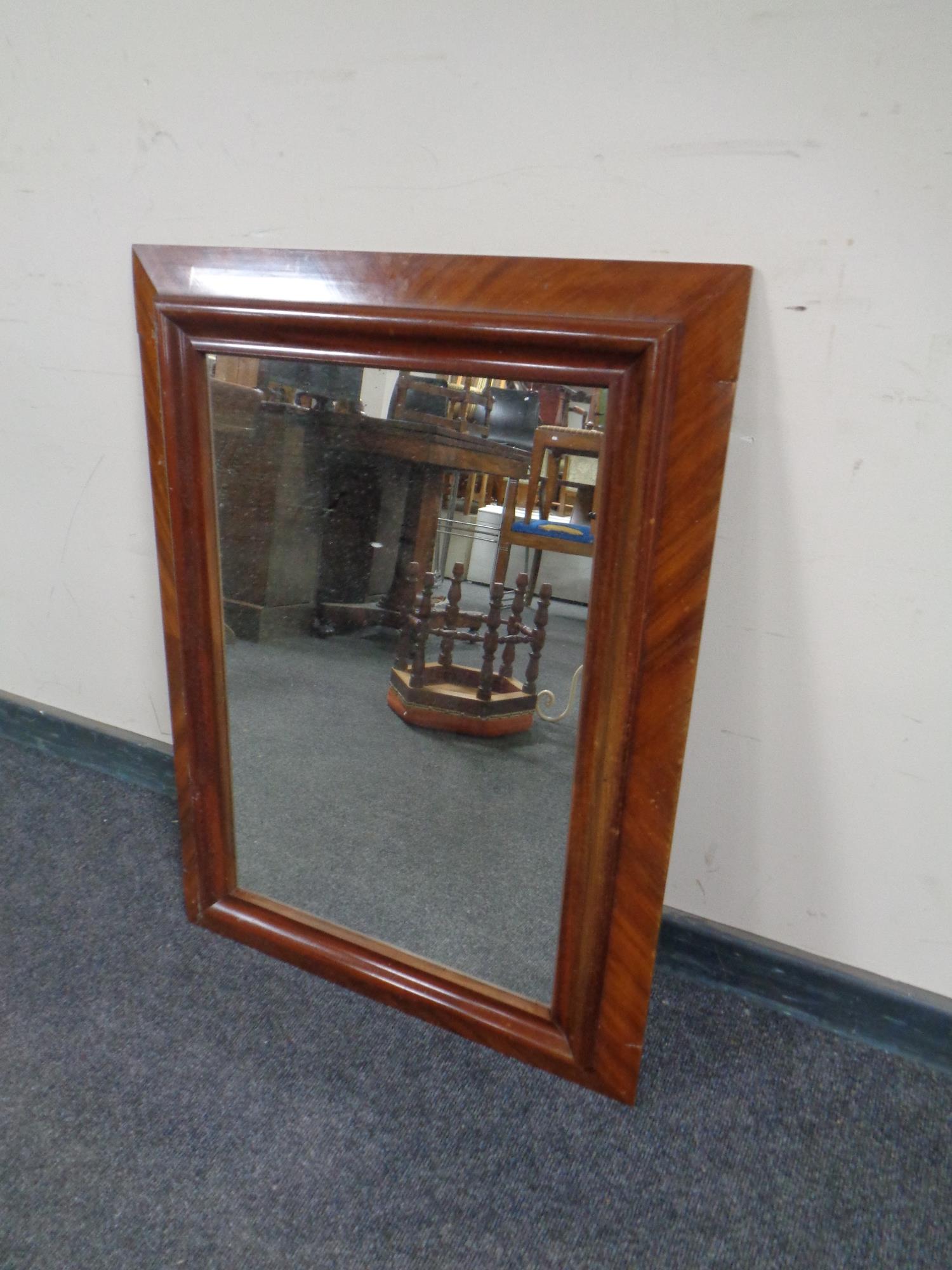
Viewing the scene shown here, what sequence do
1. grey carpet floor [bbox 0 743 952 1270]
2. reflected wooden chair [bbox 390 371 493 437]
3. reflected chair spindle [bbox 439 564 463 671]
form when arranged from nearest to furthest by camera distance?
1. grey carpet floor [bbox 0 743 952 1270]
2. reflected wooden chair [bbox 390 371 493 437]
3. reflected chair spindle [bbox 439 564 463 671]

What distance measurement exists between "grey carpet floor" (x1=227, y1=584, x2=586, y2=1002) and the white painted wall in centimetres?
20

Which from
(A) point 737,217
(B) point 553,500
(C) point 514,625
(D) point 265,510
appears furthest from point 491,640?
(A) point 737,217

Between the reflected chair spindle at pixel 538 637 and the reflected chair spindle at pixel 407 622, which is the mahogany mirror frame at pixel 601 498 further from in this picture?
the reflected chair spindle at pixel 407 622

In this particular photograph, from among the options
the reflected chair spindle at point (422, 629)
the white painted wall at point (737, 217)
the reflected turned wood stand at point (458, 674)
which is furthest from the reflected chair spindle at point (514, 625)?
the white painted wall at point (737, 217)

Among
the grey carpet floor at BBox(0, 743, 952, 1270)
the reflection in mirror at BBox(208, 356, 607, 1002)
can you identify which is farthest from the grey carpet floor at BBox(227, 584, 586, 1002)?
the grey carpet floor at BBox(0, 743, 952, 1270)

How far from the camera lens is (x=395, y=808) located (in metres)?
0.99

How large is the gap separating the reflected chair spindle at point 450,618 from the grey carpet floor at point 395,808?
0.03 feet

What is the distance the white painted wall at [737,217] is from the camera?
2.47ft

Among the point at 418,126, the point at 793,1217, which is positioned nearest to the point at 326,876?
the point at 793,1217

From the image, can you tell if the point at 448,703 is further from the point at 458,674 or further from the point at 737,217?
the point at 737,217

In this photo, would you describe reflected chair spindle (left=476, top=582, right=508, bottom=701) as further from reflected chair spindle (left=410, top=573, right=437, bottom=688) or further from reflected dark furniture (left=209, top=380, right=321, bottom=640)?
reflected dark furniture (left=209, top=380, right=321, bottom=640)

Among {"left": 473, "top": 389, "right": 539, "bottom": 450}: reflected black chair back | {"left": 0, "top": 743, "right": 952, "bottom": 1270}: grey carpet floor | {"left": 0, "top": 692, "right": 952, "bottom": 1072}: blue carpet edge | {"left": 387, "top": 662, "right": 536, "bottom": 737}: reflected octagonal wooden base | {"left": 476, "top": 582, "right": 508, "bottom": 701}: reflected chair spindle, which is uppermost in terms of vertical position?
{"left": 473, "top": 389, "right": 539, "bottom": 450}: reflected black chair back

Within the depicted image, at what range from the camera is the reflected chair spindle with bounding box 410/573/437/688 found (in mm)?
950

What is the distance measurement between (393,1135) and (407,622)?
1.75ft
